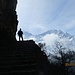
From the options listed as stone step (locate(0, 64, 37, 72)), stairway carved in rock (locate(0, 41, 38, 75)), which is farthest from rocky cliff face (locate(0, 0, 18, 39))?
stone step (locate(0, 64, 37, 72))

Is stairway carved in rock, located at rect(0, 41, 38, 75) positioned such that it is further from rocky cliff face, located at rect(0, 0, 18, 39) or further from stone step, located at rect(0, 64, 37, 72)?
rocky cliff face, located at rect(0, 0, 18, 39)

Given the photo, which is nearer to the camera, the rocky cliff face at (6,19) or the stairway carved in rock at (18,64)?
the stairway carved in rock at (18,64)

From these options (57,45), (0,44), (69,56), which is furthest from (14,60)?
(57,45)

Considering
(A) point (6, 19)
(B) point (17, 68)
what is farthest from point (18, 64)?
(A) point (6, 19)

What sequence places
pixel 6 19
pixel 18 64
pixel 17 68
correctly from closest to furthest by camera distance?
1. pixel 17 68
2. pixel 18 64
3. pixel 6 19

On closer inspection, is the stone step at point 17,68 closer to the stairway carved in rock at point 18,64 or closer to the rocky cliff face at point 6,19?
the stairway carved in rock at point 18,64

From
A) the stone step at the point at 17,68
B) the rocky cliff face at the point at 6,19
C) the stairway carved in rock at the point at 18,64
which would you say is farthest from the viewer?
the rocky cliff face at the point at 6,19

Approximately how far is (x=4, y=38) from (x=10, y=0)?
12.3 m

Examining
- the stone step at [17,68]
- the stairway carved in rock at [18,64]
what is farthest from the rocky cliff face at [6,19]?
the stone step at [17,68]

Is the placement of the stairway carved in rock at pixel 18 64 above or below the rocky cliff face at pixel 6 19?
below

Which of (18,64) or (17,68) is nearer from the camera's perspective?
(17,68)

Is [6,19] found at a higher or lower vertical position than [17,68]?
higher

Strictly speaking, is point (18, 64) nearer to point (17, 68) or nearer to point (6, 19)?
point (17, 68)

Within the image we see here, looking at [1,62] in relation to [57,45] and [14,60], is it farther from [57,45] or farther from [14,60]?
[57,45]
